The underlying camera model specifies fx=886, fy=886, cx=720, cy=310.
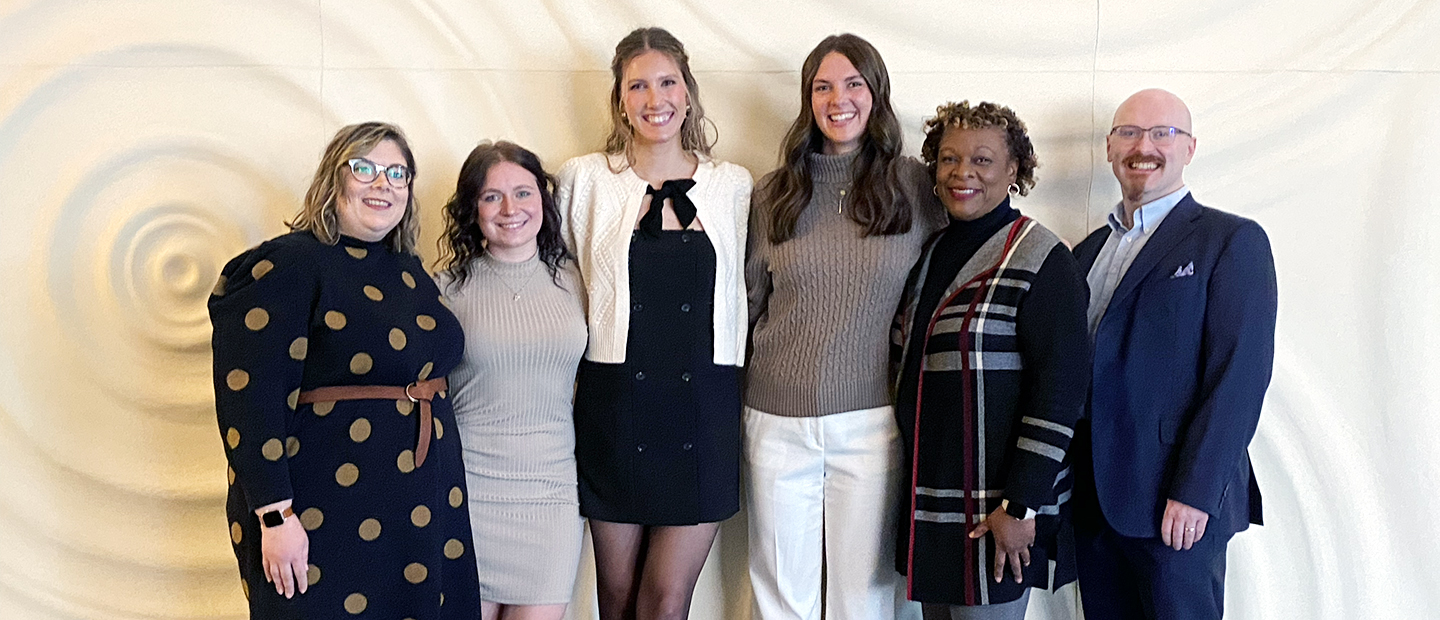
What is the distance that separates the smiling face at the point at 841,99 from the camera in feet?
7.34

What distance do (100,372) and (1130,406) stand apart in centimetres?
287

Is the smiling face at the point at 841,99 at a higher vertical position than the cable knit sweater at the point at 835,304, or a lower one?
higher

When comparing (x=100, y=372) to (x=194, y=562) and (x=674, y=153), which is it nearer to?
(x=194, y=562)

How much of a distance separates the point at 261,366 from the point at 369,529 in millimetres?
400

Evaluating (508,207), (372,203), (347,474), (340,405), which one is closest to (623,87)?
(508,207)

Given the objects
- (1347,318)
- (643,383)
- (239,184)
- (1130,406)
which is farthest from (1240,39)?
(239,184)

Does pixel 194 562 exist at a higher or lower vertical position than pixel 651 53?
lower

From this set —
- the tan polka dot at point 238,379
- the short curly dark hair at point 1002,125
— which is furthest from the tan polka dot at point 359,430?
the short curly dark hair at point 1002,125

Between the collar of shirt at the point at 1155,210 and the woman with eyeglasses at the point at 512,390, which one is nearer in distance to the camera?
the woman with eyeglasses at the point at 512,390

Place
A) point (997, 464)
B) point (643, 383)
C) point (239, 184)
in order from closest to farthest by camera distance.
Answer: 1. point (997, 464)
2. point (643, 383)
3. point (239, 184)

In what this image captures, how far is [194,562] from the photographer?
2.67 metres

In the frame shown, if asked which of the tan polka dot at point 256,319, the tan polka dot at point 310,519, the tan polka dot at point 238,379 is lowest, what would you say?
the tan polka dot at point 310,519

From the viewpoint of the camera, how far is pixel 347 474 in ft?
5.98

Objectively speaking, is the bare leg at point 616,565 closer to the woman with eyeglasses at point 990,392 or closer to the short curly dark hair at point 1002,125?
the woman with eyeglasses at point 990,392
